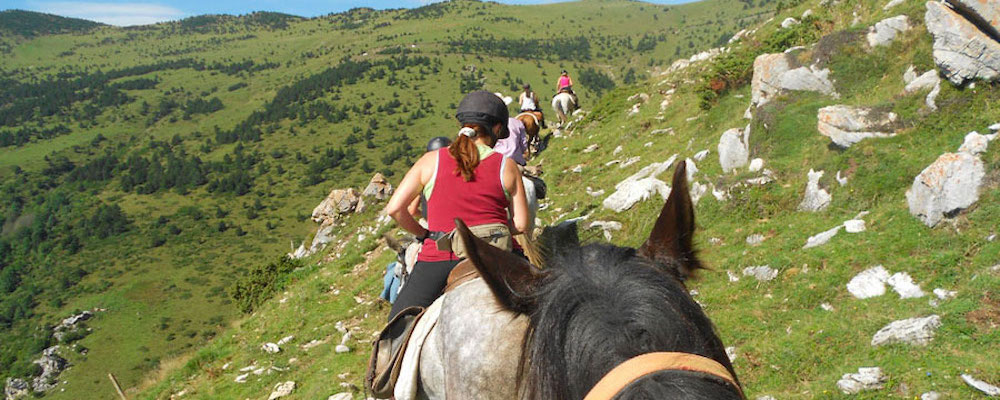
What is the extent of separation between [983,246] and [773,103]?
4888 millimetres

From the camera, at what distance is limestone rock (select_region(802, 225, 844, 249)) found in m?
5.94

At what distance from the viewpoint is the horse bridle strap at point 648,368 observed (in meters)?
1.25

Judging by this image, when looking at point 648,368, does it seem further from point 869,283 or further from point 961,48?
point 961,48

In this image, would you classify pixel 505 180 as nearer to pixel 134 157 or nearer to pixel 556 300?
pixel 556 300

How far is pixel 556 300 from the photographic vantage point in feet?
5.31

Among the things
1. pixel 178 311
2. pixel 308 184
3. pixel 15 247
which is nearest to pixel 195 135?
pixel 15 247

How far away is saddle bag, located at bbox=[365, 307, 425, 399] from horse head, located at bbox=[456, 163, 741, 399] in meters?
1.09

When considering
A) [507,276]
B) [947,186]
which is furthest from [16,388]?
[947,186]

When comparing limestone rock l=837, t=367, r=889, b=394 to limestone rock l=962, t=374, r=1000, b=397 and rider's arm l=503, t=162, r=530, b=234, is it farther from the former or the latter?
rider's arm l=503, t=162, r=530, b=234

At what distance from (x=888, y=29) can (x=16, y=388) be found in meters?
88.5

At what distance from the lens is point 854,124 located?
6914mm

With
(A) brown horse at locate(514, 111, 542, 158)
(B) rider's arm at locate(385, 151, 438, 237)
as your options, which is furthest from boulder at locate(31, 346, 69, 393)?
(B) rider's arm at locate(385, 151, 438, 237)

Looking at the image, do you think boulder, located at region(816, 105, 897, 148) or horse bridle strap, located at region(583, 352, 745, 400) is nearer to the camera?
horse bridle strap, located at region(583, 352, 745, 400)

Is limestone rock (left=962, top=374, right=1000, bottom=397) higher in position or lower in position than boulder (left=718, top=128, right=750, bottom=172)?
lower
